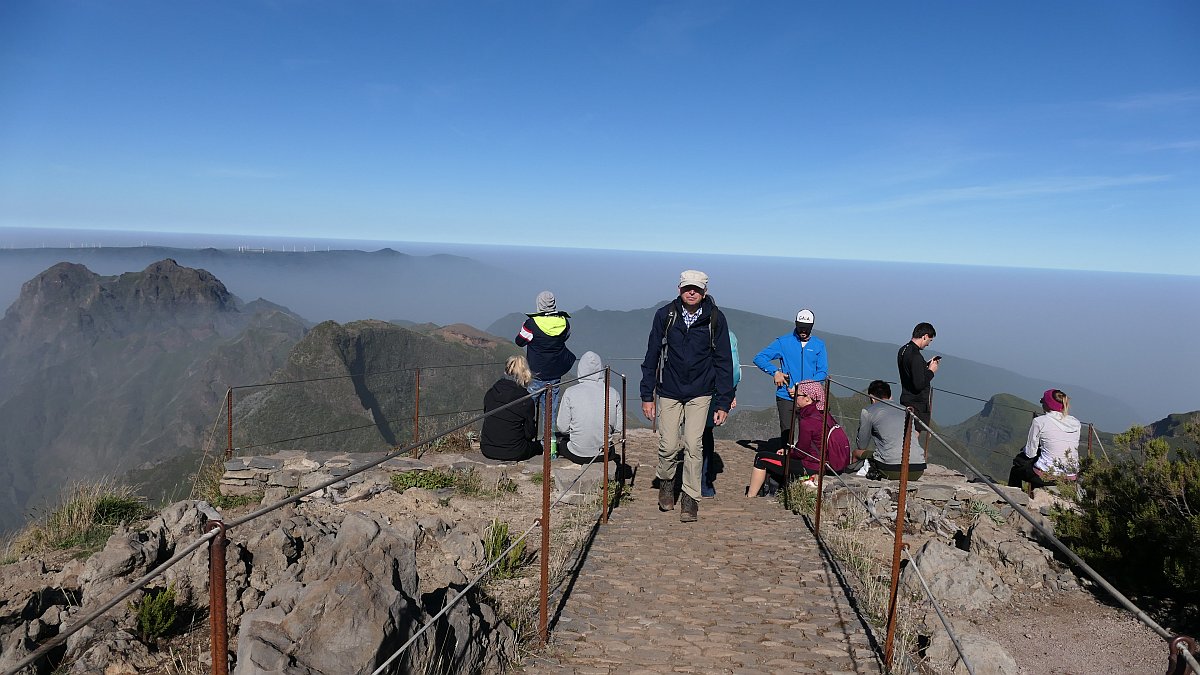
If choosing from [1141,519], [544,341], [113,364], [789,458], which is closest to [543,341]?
[544,341]

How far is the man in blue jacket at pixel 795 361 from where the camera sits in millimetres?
8183

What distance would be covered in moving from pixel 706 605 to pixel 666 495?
2.15 meters

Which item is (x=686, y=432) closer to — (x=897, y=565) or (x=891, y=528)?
(x=891, y=528)

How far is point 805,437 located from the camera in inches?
295

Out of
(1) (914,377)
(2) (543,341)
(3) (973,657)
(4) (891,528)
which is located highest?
(2) (543,341)

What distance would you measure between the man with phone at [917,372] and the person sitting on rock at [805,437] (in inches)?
71.3

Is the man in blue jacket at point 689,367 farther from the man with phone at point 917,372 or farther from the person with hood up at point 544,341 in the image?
the man with phone at point 917,372

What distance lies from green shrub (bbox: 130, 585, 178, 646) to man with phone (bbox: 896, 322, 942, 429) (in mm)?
7835

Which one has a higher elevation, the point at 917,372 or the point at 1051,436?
the point at 917,372

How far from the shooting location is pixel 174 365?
145125mm

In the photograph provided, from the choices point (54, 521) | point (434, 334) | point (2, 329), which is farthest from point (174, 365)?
point (54, 521)

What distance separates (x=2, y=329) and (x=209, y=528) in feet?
774

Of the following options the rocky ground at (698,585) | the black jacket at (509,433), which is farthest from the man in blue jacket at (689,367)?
the black jacket at (509,433)

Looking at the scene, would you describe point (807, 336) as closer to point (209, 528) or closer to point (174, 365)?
point (209, 528)
